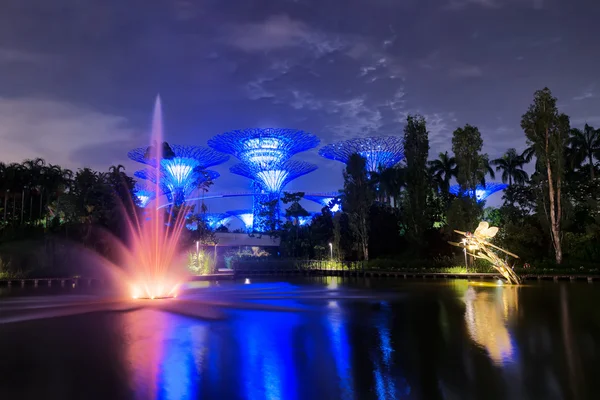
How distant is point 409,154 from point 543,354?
29.5 m

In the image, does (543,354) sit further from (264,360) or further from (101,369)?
(101,369)

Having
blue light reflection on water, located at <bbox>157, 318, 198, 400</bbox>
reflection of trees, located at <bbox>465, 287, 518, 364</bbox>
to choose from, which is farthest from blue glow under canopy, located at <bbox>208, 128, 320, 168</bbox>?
blue light reflection on water, located at <bbox>157, 318, 198, 400</bbox>

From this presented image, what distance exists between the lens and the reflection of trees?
742cm

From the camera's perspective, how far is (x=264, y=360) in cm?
688

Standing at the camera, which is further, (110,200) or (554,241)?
(110,200)

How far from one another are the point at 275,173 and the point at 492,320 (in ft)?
156

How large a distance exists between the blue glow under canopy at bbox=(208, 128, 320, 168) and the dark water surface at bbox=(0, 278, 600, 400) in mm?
38753

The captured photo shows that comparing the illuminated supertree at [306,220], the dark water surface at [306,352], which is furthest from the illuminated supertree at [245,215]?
the dark water surface at [306,352]

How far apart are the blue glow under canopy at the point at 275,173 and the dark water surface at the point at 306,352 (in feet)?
142

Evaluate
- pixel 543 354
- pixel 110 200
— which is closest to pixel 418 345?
pixel 543 354

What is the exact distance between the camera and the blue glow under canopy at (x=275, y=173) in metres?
56.2

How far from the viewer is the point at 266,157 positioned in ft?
179

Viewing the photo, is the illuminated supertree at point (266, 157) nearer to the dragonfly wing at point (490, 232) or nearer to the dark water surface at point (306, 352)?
the dragonfly wing at point (490, 232)

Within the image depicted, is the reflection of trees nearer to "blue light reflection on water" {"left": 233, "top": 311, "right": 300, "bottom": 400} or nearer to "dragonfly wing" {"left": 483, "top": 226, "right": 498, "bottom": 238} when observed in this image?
"blue light reflection on water" {"left": 233, "top": 311, "right": 300, "bottom": 400}
